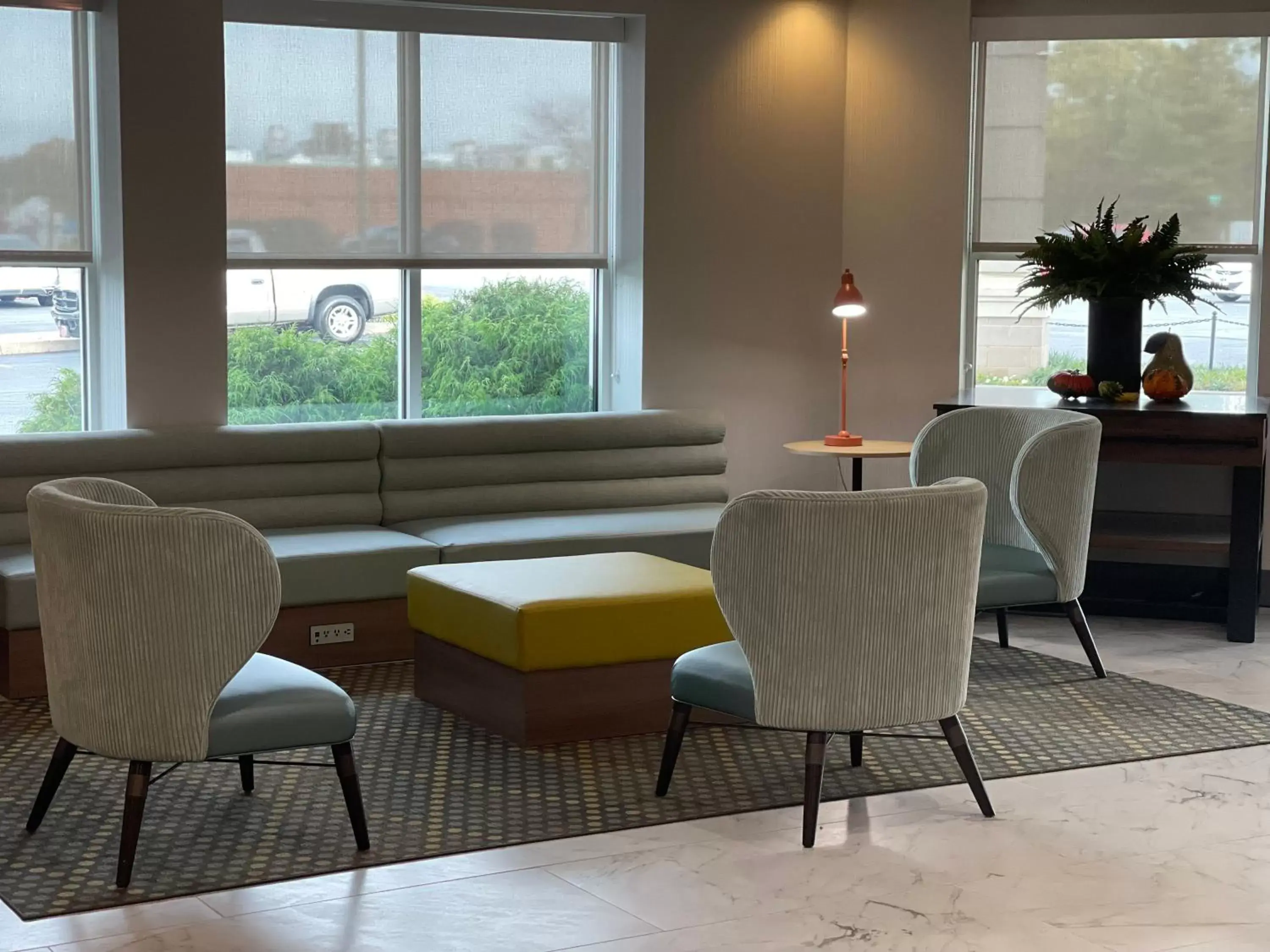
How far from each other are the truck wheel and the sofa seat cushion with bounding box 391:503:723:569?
3.14ft

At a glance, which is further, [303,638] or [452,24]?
[452,24]

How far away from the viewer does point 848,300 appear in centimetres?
655

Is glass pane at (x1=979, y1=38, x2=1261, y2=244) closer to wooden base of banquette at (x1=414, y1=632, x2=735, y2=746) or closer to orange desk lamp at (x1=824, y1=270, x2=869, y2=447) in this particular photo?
orange desk lamp at (x1=824, y1=270, x2=869, y2=447)

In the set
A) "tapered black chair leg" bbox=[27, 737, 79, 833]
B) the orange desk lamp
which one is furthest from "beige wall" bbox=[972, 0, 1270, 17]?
"tapered black chair leg" bbox=[27, 737, 79, 833]

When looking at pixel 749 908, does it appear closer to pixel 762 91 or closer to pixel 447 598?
pixel 447 598

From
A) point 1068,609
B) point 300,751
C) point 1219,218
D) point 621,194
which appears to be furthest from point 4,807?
point 1219,218

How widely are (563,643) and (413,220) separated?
272 cm

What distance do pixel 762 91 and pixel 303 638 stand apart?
3.24m

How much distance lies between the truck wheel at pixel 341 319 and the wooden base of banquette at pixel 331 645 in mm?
1430

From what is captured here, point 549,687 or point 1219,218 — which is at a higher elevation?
point 1219,218

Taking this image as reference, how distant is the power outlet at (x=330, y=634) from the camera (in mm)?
5625

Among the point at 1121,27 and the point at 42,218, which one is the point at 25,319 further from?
the point at 1121,27

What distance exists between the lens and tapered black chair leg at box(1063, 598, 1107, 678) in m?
5.63

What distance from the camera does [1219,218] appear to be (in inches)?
275
